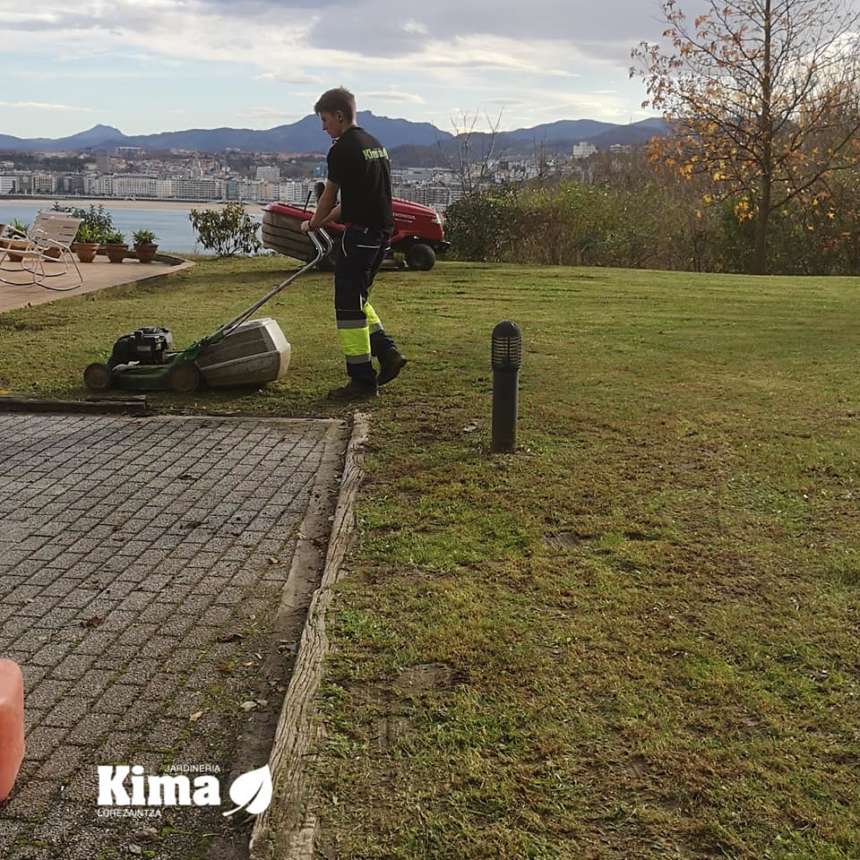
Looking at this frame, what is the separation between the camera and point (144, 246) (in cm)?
1862

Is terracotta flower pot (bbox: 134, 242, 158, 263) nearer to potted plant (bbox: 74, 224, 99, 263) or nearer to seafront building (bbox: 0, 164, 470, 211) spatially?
potted plant (bbox: 74, 224, 99, 263)

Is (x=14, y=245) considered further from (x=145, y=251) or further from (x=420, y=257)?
(x=420, y=257)

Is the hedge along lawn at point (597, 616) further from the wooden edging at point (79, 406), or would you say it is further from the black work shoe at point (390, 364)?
the wooden edging at point (79, 406)

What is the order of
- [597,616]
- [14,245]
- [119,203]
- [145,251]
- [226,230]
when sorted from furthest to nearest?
[119,203]
[226,230]
[145,251]
[14,245]
[597,616]

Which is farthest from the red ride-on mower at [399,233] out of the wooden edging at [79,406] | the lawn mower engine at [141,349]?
the wooden edging at [79,406]

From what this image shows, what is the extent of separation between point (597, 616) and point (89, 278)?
43.3 feet

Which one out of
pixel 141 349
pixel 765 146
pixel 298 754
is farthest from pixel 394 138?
pixel 298 754

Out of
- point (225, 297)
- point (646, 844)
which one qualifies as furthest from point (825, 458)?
point (225, 297)

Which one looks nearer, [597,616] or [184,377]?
[597,616]

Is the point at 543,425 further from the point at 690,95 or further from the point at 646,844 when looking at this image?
the point at 690,95

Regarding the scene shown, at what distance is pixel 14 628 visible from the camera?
376cm

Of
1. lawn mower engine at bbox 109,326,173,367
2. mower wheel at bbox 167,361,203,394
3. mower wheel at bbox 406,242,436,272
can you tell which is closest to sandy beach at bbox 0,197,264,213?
mower wheel at bbox 406,242,436,272

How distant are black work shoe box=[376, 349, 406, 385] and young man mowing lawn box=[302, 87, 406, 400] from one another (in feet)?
1.04

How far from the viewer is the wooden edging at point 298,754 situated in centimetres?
251
